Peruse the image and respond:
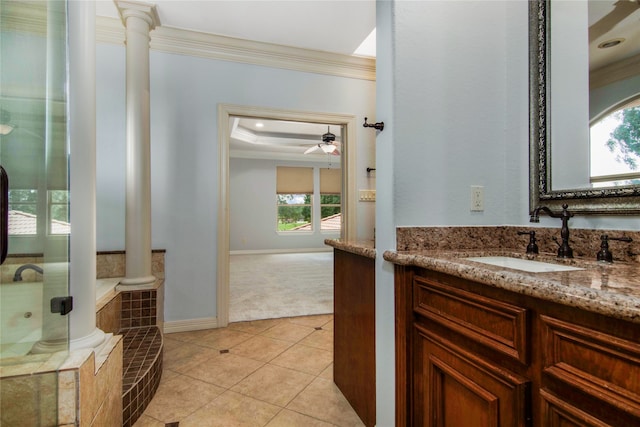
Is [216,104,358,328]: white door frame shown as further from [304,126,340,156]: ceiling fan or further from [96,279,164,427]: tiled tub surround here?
[304,126,340,156]: ceiling fan

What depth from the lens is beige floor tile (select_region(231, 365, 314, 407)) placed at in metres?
1.78

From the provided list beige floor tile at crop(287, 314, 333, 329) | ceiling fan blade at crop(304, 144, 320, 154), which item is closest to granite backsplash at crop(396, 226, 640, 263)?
beige floor tile at crop(287, 314, 333, 329)

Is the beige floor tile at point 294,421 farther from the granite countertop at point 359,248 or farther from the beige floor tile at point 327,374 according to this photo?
the granite countertop at point 359,248

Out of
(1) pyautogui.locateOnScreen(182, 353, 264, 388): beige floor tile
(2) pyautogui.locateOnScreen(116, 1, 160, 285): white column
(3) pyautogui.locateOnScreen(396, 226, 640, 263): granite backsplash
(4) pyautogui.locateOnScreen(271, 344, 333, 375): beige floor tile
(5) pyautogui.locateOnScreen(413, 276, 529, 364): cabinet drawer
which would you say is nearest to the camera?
(5) pyautogui.locateOnScreen(413, 276, 529, 364): cabinet drawer

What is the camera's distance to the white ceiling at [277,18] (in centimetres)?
245

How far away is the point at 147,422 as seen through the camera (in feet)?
5.14

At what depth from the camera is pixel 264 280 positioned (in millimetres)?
4797

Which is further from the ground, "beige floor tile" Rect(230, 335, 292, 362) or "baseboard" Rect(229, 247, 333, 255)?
"baseboard" Rect(229, 247, 333, 255)

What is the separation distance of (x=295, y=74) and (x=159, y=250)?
84.9 inches

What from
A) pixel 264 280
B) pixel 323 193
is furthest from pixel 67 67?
pixel 323 193

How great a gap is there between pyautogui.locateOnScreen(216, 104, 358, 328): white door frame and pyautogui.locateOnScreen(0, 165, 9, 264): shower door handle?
1.87 meters

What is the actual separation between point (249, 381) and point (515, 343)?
1682mm

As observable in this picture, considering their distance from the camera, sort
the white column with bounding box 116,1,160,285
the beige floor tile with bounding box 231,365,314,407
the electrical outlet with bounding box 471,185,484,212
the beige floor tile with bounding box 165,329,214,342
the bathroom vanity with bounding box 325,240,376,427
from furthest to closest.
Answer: the beige floor tile with bounding box 165,329,214,342 < the white column with bounding box 116,1,160,285 < the beige floor tile with bounding box 231,365,314,407 < the bathroom vanity with bounding box 325,240,376,427 < the electrical outlet with bounding box 471,185,484,212

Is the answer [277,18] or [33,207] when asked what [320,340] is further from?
[277,18]
